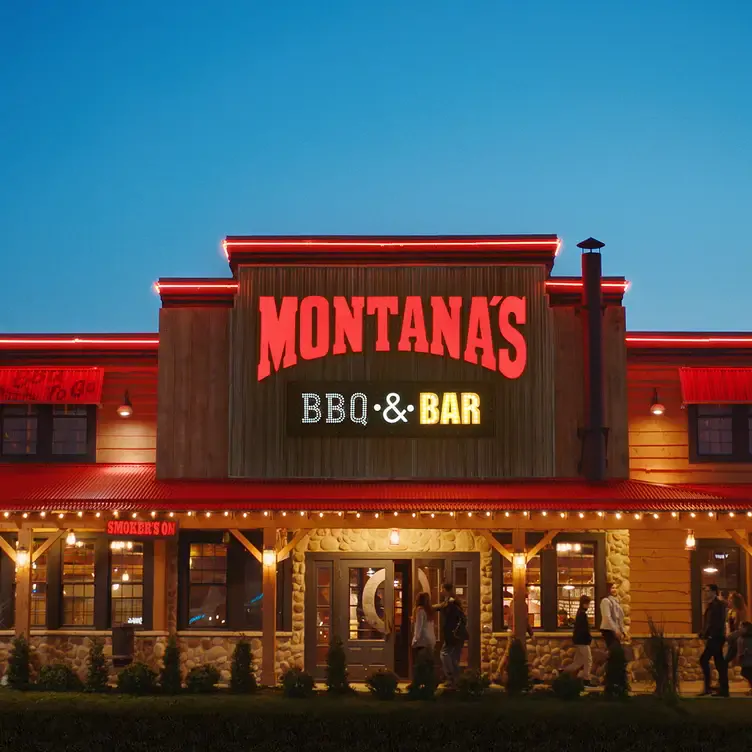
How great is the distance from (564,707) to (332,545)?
7758mm

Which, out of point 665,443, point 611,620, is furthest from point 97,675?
point 665,443

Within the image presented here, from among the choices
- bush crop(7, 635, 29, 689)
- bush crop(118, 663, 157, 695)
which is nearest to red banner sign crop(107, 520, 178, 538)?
bush crop(7, 635, 29, 689)

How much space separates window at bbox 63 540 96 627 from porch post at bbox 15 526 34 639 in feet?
9.05

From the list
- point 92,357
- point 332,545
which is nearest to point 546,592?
point 332,545

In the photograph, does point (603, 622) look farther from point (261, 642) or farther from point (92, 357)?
point (92, 357)

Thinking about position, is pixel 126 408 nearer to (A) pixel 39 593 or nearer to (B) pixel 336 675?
(A) pixel 39 593

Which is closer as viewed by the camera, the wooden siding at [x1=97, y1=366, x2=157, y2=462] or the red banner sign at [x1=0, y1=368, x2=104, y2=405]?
the red banner sign at [x1=0, y1=368, x2=104, y2=405]

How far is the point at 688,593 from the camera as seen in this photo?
22.8 m

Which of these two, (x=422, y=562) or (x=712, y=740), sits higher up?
(x=422, y=562)

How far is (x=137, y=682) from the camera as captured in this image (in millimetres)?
17000

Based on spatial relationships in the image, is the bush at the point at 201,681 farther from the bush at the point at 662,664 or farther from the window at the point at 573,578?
the window at the point at 573,578

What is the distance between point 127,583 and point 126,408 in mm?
3290

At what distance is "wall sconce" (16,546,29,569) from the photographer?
65.6 ft

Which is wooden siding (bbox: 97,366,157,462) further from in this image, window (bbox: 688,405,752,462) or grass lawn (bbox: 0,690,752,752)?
window (bbox: 688,405,752,462)
